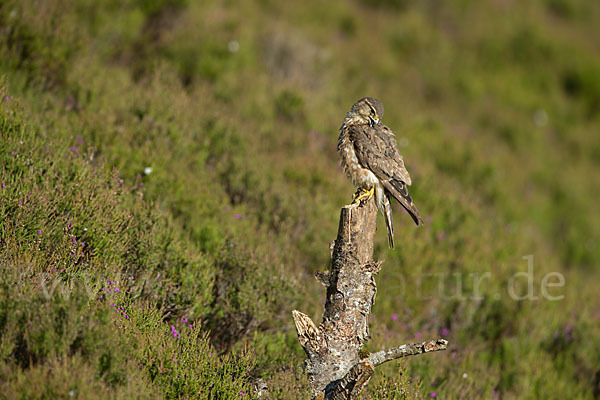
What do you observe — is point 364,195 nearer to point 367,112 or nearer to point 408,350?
point 367,112

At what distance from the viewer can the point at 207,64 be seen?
25.4 feet

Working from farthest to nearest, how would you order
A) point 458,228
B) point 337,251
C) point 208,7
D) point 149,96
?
point 208,7, point 458,228, point 149,96, point 337,251

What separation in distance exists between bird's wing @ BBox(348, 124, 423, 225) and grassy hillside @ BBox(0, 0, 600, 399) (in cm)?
109

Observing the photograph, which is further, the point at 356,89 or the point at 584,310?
the point at 356,89

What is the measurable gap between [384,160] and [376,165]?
0.07 metres

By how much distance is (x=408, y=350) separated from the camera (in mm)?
3297

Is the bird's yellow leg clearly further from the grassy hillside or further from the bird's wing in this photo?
the grassy hillside

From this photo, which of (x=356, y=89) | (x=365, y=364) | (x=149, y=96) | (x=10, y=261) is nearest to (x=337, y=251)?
(x=365, y=364)

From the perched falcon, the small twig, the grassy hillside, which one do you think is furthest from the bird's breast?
the small twig

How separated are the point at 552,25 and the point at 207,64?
33.0 ft

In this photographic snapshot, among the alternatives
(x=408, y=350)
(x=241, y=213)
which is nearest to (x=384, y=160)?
(x=408, y=350)

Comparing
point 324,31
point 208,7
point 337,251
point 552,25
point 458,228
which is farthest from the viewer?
point 552,25

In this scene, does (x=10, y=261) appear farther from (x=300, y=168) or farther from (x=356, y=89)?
(x=356, y=89)

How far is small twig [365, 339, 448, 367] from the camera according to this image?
10.6 feet
